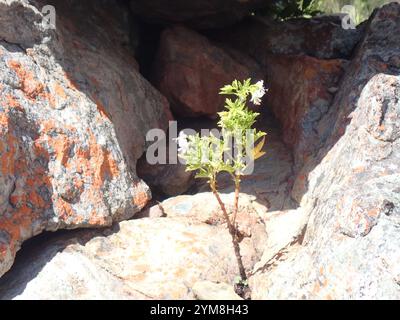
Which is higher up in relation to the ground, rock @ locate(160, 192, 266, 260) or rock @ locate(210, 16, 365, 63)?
rock @ locate(210, 16, 365, 63)

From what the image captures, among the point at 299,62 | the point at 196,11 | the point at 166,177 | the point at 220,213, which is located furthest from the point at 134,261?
the point at 196,11

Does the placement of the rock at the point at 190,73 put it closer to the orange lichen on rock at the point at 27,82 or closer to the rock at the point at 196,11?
the rock at the point at 196,11

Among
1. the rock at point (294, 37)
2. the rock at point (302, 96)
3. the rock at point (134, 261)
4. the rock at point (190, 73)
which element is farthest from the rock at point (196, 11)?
the rock at point (134, 261)

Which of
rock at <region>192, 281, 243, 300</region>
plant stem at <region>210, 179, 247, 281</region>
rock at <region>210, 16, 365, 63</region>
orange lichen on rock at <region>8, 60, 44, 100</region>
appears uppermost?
rock at <region>210, 16, 365, 63</region>

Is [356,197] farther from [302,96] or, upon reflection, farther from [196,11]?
[196,11]

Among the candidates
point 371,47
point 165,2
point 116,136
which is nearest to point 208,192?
point 116,136

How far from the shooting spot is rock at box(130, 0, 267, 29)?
519 cm

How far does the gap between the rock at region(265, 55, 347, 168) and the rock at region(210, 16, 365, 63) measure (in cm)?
16

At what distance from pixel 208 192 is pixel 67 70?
152 cm

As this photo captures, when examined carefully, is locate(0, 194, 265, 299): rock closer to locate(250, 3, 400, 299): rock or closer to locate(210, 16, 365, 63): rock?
locate(250, 3, 400, 299): rock

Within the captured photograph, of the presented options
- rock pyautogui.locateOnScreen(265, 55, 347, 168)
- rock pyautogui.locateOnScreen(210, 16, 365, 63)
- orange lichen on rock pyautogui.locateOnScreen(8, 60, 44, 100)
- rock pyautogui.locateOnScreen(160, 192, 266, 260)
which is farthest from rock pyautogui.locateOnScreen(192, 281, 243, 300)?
rock pyautogui.locateOnScreen(210, 16, 365, 63)

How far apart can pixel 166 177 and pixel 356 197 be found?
195 cm

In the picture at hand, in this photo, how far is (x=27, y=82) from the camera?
10.9 ft

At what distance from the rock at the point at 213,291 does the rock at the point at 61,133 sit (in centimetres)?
84
